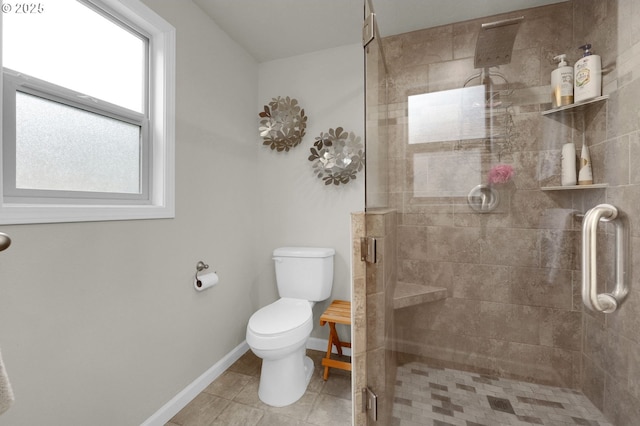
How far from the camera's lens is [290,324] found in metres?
1.58

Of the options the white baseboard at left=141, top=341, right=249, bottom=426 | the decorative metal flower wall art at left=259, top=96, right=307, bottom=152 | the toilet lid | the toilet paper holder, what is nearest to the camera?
the white baseboard at left=141, top=341, right=249, bottom=426

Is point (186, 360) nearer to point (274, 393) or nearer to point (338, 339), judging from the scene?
point (274, 393)

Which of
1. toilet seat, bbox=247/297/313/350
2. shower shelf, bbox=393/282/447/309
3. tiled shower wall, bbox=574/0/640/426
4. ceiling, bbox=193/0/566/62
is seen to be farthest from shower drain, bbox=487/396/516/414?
ceiling, bbox=193/0/566/62

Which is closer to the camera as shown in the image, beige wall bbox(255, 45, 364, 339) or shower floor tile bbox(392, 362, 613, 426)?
shower floor tile bbox(392, 362, 613, 426)

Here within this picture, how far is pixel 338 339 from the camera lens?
6.63 feet

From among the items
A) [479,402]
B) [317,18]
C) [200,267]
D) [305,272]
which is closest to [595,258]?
[479,402]

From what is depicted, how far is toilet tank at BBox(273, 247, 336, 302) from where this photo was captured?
199 cm

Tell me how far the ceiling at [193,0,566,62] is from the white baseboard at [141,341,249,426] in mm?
2198

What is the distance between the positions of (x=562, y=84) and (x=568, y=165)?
29cm

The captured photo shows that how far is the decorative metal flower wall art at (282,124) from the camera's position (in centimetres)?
220

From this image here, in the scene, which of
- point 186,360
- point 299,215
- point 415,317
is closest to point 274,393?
point 186,360

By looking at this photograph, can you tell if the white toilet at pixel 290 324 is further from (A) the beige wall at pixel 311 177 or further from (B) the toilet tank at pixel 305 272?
(A) the beige wall at pixel 311 177

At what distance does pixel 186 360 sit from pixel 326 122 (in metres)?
1.91

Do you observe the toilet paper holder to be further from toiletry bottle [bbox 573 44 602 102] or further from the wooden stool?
toiletry bottle [bbox 573 44 602 102]
